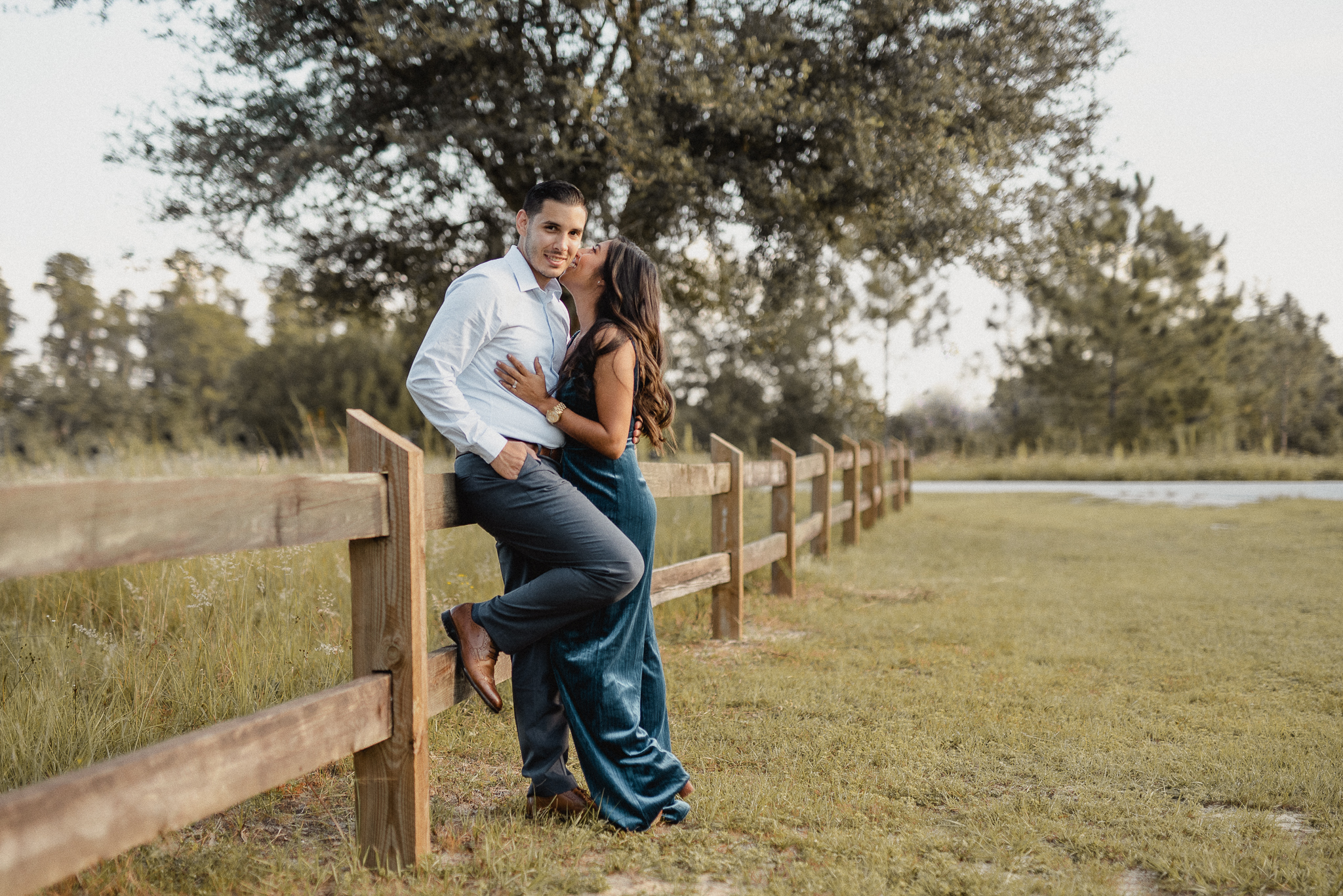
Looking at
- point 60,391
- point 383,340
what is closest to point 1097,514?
point 383,340

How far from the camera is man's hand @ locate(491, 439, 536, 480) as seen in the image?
8.70 feet

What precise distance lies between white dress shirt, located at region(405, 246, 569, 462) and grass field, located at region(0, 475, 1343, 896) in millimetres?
1203

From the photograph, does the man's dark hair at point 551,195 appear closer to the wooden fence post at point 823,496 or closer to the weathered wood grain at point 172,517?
the weathered wood grain at point 172,517

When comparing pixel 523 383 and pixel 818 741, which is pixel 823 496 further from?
pixel 523 383

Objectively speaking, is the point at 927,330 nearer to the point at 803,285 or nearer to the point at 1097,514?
the point at 1097,514

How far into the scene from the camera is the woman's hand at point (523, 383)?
275 centimetres

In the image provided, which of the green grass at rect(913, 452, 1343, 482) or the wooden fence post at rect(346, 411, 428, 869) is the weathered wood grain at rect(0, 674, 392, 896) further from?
the green grass at rect(913, 452, 1343, 482)

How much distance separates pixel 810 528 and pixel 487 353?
5.65 metres

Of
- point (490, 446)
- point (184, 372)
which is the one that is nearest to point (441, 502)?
point (490, 446)

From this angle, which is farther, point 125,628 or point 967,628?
point 967,628

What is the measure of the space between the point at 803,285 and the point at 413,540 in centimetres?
1075

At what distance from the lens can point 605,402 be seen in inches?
111

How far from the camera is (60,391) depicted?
35719 millimetres

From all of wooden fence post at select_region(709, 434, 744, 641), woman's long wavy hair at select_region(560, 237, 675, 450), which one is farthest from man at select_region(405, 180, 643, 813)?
wooden fence post at select_region(709, 434, 744, 641)
